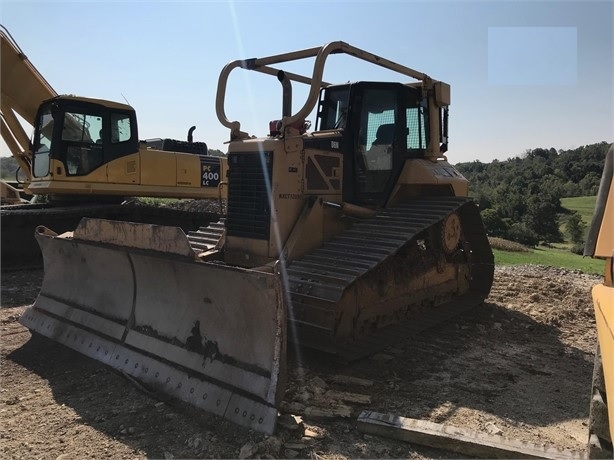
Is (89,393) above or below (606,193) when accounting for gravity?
below

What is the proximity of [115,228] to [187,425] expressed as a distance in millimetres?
2038

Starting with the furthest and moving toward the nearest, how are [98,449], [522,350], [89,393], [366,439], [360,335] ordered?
[522,350]
[360,335]
[89,393]
[366,439]
[98,449]

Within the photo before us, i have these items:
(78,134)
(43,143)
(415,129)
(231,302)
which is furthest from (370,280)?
(43,143)

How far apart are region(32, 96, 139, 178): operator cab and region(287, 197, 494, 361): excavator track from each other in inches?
264

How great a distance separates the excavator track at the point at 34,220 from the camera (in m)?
9.12

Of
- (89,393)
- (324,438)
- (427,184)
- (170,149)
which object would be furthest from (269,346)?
(170,149)

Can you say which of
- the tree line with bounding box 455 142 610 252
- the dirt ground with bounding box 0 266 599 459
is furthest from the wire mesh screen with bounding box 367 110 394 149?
the tree line with bounding box 455 142 610 252

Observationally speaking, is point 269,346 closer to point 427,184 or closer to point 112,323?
point 112,323

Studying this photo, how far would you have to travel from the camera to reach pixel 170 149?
12414 mm

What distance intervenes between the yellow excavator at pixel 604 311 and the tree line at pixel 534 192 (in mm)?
24399

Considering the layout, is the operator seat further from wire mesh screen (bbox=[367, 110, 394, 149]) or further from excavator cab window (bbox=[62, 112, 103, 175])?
excavator cab window (bbox=[62, 112, 103, 175])

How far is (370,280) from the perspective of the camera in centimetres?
501

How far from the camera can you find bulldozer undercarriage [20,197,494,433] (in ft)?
11.4

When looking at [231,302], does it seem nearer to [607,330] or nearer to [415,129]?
[607,330]
